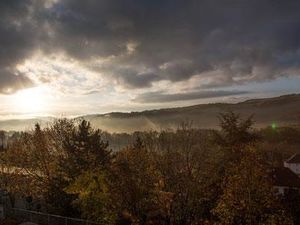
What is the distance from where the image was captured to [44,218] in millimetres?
47031

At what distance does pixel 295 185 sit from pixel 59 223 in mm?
34854

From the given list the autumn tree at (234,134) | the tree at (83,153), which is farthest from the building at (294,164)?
the tree at (83,153)

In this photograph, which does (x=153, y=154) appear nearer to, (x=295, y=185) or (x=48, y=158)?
(x=48, y=158)

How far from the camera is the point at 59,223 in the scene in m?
44.9

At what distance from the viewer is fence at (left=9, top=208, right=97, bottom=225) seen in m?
42.8

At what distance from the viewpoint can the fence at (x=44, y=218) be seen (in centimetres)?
4276

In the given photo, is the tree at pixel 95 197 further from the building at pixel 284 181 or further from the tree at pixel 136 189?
the building at pixel 284 181

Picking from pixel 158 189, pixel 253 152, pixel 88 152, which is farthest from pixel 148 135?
pixel 253 152

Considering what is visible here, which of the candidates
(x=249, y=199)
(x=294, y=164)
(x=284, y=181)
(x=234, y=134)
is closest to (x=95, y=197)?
(x=249, y=199)

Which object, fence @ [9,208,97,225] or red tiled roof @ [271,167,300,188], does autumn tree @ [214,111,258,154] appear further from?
fence @ [9,208,97,225]

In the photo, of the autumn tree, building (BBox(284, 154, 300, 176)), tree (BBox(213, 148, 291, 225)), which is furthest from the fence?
building (BBox(284, 154, 300, 176))

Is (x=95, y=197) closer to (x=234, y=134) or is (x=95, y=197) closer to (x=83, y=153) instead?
(x=83, y=153)

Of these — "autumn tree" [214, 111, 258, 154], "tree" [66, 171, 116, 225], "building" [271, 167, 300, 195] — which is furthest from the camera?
"building" [271, 167, 300, 195]

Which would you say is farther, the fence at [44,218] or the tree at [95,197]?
the fence at [44,218]
